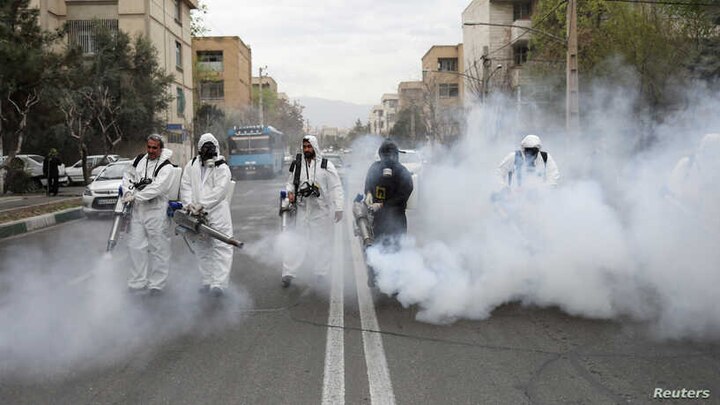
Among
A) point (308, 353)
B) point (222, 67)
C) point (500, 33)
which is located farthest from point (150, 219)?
point (222, 67)

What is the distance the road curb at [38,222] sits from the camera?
14.1 meters

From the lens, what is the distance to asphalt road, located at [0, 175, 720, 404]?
13.8 ft

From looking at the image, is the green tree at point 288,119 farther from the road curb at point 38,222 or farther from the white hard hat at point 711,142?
the white hard hat at point 711,142

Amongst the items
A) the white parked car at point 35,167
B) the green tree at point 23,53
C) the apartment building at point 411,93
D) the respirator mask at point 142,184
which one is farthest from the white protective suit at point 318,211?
the apartment building at point 411,93

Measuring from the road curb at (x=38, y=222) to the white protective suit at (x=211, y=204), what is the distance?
8.48 m

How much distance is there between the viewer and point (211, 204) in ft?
23.2

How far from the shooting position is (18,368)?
15.5 ft

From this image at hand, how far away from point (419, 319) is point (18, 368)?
323 centimetres

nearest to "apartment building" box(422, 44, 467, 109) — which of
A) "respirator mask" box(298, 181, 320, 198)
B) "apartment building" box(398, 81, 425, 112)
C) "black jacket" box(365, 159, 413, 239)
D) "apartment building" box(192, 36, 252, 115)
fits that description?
"apartment building" box(398, 81, 425, 112)

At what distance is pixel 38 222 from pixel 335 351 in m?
12.8

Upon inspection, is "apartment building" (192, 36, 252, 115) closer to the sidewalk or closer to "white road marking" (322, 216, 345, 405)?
the sidewalk

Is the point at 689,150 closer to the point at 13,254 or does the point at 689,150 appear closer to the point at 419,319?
the point at 419,319

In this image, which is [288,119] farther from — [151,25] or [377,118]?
[151,25]

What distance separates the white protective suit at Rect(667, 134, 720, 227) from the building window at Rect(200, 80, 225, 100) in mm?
70277
